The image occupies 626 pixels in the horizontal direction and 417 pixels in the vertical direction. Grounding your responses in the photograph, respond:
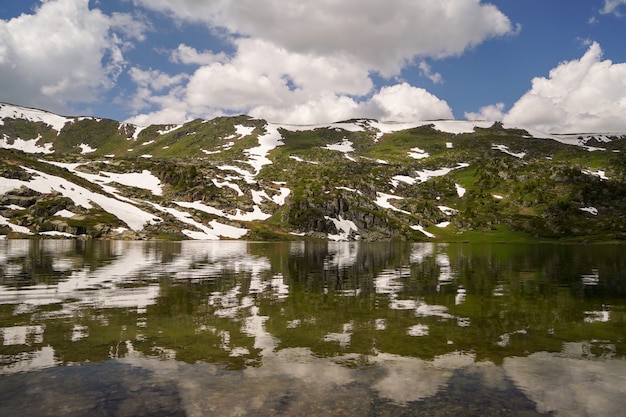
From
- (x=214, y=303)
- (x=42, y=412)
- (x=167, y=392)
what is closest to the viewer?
(x=42, y=412)

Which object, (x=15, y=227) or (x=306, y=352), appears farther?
(x=15, y=227)

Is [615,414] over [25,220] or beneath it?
beneath

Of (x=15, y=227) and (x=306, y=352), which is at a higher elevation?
(x=15, y=227)

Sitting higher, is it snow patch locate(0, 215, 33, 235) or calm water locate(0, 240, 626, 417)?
snow patch locate(0, 215, 33, 235)

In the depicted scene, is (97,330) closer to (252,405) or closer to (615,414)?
(252,405)

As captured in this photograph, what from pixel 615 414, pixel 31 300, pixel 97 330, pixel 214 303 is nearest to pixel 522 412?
pixel 615 414

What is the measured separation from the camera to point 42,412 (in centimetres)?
1275

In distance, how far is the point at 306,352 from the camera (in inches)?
776

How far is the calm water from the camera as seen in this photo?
13734 millimetres

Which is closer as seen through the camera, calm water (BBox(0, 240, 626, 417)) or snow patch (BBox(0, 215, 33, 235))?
calm water (BBox(0, 240, 626, 417))

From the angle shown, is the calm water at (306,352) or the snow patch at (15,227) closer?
the calm water at (306,352)

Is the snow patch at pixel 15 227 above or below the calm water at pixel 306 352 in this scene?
above

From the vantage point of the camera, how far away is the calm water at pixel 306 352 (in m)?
13.7

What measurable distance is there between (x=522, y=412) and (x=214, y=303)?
935 inches
